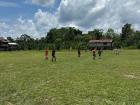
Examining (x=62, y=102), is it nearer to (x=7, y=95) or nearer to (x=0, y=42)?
(x=7, y=95)

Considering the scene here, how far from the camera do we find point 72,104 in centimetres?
1596

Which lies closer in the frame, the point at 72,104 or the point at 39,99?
the point at 72,104

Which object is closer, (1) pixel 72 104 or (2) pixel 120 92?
(1) pixel 72 104

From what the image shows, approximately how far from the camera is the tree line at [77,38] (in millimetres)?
155000

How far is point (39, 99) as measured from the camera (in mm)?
17672

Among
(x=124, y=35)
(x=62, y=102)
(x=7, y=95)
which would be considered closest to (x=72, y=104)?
(x=62, y=102)

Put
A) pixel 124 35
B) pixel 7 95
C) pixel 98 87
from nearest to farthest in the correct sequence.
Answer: pixel 7 95 < pixel 98 87 < pixel 124 35

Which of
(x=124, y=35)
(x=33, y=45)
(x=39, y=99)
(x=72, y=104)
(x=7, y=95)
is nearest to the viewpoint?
(x=72, y=104)

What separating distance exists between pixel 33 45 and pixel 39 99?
135233mm

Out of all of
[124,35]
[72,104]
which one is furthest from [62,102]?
[124,35]

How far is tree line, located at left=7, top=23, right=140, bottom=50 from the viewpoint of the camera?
509ft

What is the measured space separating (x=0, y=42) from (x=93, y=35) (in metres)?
53.5

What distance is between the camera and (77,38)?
174 m

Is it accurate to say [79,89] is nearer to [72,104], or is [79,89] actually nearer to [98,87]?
[98,87]
